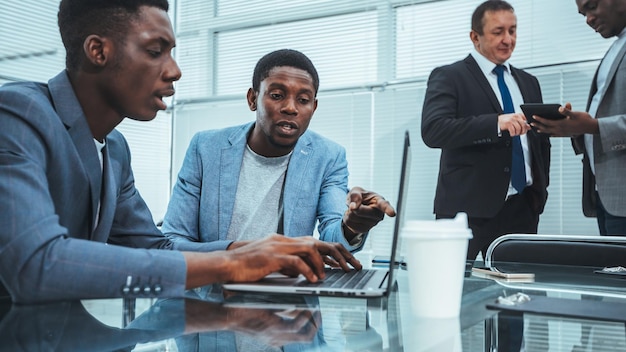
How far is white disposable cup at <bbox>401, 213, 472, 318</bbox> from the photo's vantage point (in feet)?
2.45

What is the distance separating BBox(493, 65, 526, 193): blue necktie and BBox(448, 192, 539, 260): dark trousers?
80 mm

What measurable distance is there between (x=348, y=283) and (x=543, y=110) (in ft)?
5.40

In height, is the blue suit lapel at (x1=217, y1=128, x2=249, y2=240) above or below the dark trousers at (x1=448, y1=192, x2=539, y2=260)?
above

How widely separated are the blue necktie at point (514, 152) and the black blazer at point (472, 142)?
0.06 meters

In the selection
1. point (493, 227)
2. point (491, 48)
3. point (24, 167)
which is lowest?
point (493, 227)

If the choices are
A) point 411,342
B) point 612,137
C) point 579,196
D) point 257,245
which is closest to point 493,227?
point 612,137

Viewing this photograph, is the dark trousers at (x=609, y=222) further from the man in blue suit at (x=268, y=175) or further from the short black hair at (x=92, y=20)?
the short black hair at (x=92, y=20)

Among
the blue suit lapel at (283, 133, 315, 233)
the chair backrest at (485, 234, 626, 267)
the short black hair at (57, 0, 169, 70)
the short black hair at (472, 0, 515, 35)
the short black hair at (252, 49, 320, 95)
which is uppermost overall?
the short black hair at (472, 0, 515, 35)

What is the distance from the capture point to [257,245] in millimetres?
992

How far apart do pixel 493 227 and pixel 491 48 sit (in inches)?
32.9

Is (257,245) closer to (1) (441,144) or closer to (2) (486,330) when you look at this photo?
(2) (486,330)

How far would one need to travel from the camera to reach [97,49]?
1.19 meters

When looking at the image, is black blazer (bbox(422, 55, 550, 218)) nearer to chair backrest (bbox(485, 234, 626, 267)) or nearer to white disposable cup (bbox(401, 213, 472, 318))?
chair backrest (bbox(485, 234, 626, 267))

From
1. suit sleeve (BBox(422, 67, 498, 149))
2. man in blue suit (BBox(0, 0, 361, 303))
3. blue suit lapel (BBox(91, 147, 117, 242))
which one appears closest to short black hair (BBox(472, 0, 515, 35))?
suit sleeve (BBox(422, 67, 498, 149))
